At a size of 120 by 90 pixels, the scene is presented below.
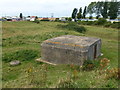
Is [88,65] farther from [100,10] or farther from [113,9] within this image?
[100,10]

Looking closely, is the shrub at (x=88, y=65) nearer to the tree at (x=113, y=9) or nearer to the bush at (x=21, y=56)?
the bush at (x=21, y=56)

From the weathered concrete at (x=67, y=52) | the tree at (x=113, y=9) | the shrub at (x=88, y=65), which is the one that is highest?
the tree at (x=113, y=9)

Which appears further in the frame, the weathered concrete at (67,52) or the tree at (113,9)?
the tree at (113,9)

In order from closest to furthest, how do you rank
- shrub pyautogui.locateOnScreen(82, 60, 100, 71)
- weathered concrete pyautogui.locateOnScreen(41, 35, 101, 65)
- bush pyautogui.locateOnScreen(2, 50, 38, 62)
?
shrub pyautogui.locateOnScreen(82, 60, 100, 71)
weathered concrete pyautogui.locateOnScreen(41, 35, 101, 65)
bush pyautogui.locateOnScreen(2, 50, 38, 62)

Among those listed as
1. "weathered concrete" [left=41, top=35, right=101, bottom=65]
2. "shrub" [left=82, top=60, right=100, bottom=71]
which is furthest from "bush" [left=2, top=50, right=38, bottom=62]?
"shrub" [left=82, top=60, right=100, bottom=71]

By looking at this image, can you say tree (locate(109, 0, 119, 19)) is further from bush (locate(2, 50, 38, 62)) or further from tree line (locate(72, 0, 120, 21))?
bush (locate(2, 50, 38, 62))

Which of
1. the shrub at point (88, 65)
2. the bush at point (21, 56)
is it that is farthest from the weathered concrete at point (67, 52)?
the bush at point (21, 56)

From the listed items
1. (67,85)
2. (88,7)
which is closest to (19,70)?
(67,85)

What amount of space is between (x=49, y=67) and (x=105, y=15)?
55677mm

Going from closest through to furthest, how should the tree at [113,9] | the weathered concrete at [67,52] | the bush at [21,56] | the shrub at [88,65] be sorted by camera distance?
the shrub at [88,65]
the weathered concrete at [67,52]
the bush at [21,56]
the tree at [113,9]

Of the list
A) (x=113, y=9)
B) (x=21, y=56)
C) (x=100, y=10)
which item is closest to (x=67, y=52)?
(x=21, y=56)

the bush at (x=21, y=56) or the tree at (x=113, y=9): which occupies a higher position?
the tree at (x=113, y=9)

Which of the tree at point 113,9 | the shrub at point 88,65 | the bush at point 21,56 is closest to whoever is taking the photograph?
the shrub at point 88,65

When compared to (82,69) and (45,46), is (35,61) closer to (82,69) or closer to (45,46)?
(45,46)
